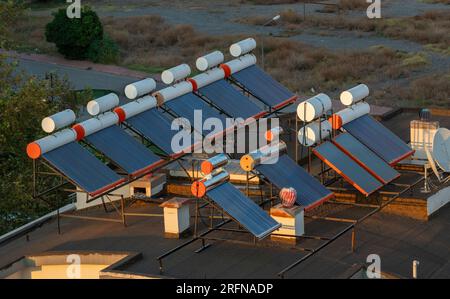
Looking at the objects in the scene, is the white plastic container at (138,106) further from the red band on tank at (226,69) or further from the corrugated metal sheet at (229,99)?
the red band on tank at (226,69)

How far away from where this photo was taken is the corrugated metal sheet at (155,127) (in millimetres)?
22391

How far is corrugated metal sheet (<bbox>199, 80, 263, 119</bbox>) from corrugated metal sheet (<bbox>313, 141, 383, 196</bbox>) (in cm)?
423

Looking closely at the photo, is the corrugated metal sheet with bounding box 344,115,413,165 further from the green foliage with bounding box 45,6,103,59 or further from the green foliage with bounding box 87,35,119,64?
the green foliage with bounding box 45,6,103,59

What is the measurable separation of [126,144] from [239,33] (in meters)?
50.3

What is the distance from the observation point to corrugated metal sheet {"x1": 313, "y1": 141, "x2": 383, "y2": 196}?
20578 mm

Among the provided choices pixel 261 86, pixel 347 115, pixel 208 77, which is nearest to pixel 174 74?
pixel 208 77

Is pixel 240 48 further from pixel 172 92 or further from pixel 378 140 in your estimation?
pixel 378 140

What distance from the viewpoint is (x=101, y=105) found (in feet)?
71.3

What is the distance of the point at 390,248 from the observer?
62.3ft

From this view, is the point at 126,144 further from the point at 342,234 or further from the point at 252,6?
the point at 252,6

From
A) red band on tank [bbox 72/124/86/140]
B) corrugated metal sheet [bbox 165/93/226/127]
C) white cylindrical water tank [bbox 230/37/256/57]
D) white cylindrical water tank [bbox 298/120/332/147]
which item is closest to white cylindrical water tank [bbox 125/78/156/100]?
corrugated metal sheet [bbox 165/93/226/127]

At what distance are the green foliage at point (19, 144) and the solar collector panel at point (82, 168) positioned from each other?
20.1 feet

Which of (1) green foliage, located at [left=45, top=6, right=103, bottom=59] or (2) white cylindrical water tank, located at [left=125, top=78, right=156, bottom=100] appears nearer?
(2) white cylindrical water tank, located at [left=125, top=78, right=156, bottom=100]

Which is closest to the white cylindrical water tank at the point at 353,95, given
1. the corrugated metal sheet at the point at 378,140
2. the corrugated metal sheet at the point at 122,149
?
the corrugated metal sheet at the point at 378,140
